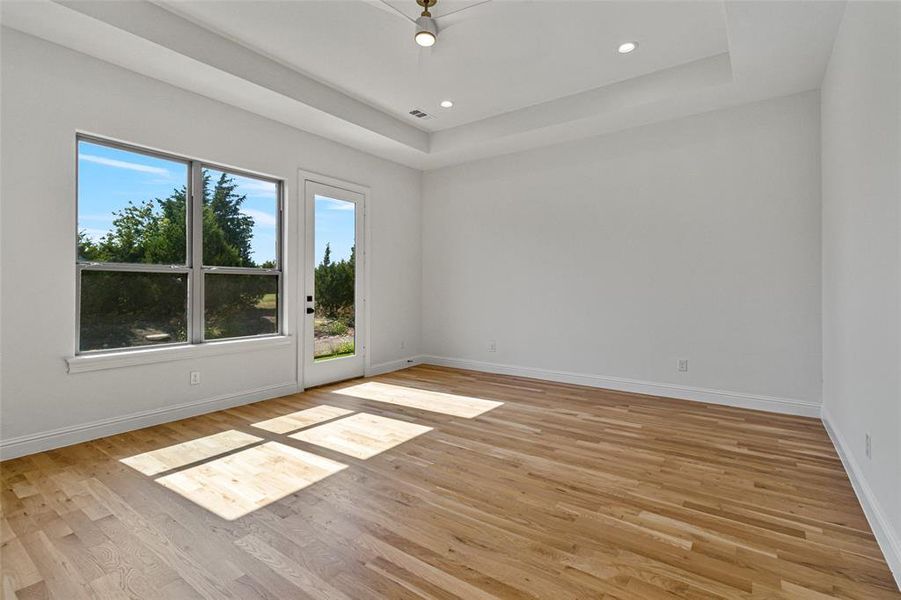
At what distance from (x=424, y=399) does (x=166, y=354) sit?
2.35m

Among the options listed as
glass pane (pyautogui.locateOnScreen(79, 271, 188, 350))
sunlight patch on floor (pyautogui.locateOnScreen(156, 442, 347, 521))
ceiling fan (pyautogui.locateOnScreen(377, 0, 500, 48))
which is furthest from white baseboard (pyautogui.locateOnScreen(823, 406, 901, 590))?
glass pane (pyautogui.locateOnScreen(79, 271, 188, 350))

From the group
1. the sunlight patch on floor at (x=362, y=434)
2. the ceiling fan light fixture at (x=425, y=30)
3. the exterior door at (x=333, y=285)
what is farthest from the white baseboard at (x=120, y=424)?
the ceiling fan light fixture at (x=425, y=30)

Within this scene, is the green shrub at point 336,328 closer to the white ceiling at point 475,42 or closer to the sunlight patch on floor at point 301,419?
→ the sunlight patch on floor at point 301,419

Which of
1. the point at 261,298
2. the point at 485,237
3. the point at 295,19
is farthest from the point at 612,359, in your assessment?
the point at 295,19

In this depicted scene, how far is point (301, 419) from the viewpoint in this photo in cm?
377

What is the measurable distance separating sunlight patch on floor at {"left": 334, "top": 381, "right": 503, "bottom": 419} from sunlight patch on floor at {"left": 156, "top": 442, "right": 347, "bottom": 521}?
1415mm

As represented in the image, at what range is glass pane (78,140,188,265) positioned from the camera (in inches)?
132

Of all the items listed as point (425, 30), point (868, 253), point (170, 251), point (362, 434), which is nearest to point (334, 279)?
point (170, 251)

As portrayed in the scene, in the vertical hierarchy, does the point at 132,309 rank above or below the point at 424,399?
above

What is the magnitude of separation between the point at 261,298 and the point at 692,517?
4.12 metres

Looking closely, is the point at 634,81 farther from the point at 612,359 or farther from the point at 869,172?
the point at 612,359

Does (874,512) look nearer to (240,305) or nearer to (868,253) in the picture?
(868,253)

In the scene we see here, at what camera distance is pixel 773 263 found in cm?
400

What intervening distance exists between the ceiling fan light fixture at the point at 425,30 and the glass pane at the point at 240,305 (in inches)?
109
